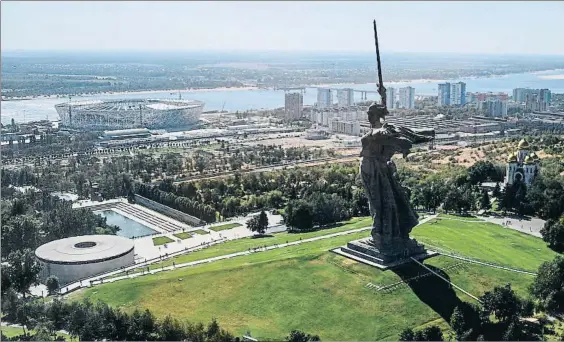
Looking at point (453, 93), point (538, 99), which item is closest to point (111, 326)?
point (538, 99)

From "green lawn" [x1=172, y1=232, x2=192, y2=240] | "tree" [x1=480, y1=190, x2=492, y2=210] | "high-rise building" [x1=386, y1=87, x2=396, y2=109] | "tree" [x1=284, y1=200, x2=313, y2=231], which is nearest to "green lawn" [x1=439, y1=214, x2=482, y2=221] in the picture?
"tree" [x1=480, y1=190, x2=492, y2=210]

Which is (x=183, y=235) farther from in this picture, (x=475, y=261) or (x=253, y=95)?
(x=253, y=95)

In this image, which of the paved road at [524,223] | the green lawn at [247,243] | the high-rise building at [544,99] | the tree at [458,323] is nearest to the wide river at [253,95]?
the high-rise building at [544,99]

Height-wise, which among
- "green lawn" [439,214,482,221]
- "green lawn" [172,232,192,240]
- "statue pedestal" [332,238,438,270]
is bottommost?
"green lawn" [172,232,192,240]

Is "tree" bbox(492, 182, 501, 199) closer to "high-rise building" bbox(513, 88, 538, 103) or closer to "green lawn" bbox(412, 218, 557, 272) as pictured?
"green lawn" bbox(412, 218, 557, 272)

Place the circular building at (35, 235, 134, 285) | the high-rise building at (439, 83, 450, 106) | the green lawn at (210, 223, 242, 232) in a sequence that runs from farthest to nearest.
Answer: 1. the high-rise building at (439, 83, 450, 106)
2. the green lawn at (210, 223, 242, 232)
3. the circular building at (35, 235, 134, 285)

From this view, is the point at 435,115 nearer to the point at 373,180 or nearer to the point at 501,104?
the point at 501,104

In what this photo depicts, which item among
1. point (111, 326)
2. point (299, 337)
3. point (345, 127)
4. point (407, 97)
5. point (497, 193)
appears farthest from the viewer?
point (407, 97)
